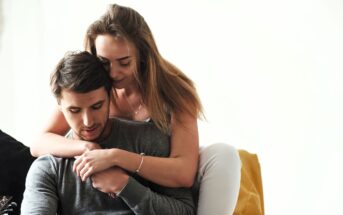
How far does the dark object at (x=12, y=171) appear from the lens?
1.37 meters

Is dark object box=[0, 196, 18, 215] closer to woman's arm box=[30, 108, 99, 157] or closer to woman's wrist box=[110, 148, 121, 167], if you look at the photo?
woman's arm box=[30, 108, 99, 157]

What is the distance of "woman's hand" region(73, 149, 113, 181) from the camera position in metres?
1.15

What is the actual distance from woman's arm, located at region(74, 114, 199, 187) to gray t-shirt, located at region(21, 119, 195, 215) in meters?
0.03

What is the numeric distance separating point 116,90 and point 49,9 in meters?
1.01

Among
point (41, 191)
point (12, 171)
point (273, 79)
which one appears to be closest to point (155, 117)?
point (41, 191)

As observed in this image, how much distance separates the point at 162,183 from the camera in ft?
4.05

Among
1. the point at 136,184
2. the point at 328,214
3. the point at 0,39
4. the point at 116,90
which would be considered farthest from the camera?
the point at 0,39

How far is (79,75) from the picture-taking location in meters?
1.18

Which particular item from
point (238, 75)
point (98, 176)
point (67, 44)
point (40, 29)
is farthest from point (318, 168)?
point (40, 29)

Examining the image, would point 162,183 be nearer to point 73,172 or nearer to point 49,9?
point 73,172

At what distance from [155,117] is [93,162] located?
24 cm

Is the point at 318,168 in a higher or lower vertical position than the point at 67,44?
lower

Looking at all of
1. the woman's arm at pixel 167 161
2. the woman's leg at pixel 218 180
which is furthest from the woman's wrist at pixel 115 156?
the woman's leg at pixel 218 180

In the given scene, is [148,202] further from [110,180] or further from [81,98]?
[81,98]
